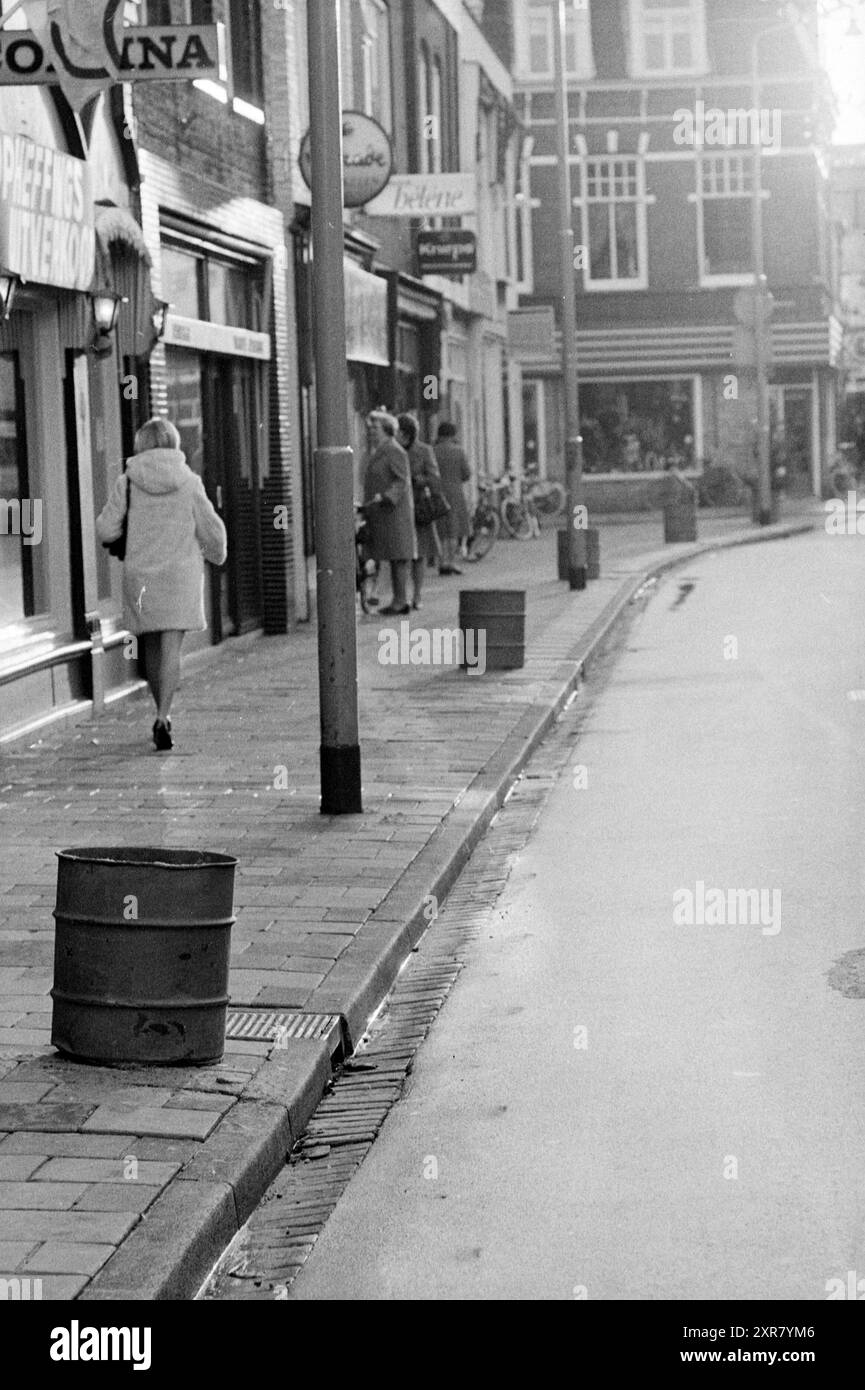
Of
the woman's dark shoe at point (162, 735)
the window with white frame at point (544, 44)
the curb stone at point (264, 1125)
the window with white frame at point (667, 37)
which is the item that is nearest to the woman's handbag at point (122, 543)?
the woman's dark shoe at point (162, 735)

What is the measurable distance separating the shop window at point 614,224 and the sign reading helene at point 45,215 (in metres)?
36.4

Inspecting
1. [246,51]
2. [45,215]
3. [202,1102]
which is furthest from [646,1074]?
[246,51]

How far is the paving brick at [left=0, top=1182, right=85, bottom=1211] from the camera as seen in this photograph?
15.8 feet

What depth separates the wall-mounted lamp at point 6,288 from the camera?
474 inches

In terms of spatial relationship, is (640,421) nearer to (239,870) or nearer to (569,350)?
(569,350)

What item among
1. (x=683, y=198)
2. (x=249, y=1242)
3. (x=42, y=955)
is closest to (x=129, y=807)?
(x=42, y=955)

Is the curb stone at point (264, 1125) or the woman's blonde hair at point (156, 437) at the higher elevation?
the woman's blonde hair at point (156, 437)

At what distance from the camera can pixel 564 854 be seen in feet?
30.7

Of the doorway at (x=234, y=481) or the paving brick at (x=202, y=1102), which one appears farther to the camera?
the doorway at (x=234, y=481)

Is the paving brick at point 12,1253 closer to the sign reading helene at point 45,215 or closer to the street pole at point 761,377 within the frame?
the sign reading helene at point 45,215

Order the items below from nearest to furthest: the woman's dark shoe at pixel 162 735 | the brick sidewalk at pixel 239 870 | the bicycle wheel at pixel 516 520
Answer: the brick sidewalk at pixel 239 870
the woman's dark shoe at pixel 162 735
the bicycle wheel at pixel 516 520

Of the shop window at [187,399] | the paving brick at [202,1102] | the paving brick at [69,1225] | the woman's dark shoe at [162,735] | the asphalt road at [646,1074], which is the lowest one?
the asphalt road at [646,1074]

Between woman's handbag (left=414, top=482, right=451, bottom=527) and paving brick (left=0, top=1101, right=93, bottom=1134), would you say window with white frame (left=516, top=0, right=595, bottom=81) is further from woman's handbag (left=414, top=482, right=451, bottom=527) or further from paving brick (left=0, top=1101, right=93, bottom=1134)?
paving brick (left=0, top=1101, right=93, bottom=1134)

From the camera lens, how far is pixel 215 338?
58.2 feet
